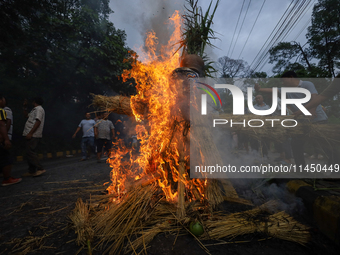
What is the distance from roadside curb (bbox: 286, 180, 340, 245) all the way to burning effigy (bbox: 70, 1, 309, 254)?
285mm

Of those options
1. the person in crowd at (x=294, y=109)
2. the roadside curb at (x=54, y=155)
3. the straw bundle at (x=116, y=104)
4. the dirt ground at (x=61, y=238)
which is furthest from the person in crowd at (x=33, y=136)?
the person in crowd at (x=294, y=109)

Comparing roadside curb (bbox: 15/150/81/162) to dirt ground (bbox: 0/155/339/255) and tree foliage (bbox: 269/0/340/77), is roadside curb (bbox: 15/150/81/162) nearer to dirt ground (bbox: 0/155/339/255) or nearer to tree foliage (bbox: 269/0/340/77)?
dirt ground (bbox: 0/155/339/255)

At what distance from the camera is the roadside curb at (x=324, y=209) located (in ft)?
6.13

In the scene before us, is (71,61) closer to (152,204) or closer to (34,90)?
(34,90)

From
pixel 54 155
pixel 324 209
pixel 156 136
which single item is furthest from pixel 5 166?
pixel 54 155

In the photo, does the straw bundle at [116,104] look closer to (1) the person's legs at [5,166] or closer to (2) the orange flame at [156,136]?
(2) the orange flame at [156,136]

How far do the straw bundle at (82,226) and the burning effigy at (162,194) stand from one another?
1cm

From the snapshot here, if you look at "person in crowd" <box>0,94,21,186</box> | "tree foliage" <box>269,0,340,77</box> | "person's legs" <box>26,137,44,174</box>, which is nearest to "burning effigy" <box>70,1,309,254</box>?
"person in crowd" <box>0,94,21,186</box>

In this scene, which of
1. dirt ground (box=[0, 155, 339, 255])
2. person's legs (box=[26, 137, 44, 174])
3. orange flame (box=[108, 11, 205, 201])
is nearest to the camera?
dirt ground (box=[0, 155, 339, 255])

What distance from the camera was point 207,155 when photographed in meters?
3.16

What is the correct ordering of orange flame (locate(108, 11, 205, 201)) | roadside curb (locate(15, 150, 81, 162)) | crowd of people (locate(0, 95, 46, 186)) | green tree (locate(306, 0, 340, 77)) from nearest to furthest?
1. orange flame (locate(108, 11, 205, 201))
2. crowd of people (locate(0, 95, 46, 186))
3. roadside curb (locate(15, 150, 81, 162))
4. green tree (locate(306, 0, 340, 77))

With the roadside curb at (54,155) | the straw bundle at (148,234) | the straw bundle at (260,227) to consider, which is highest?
the straw bundle at (260,227)

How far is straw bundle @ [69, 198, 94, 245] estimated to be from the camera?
1.88m

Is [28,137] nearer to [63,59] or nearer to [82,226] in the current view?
[82,226]
